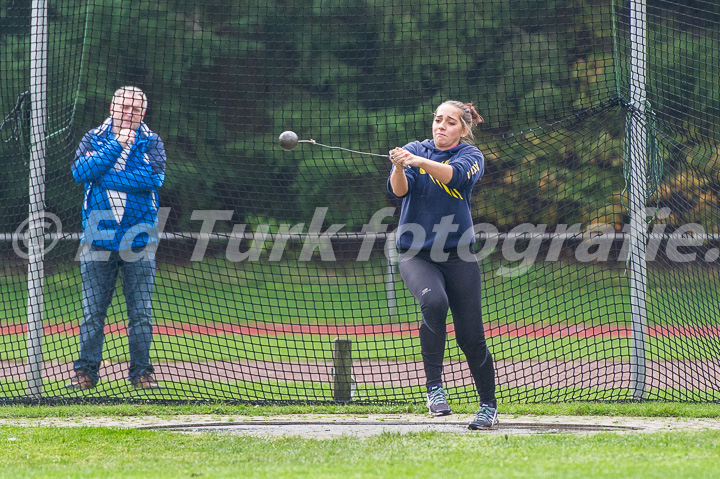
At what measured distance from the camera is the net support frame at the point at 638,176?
648 cm

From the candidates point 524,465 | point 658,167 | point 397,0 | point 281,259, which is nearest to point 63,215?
point 281,259

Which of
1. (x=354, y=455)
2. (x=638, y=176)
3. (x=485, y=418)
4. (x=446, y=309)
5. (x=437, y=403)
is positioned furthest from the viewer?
(x=638, y=176)

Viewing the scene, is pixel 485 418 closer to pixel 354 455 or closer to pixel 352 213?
pixel 354 455

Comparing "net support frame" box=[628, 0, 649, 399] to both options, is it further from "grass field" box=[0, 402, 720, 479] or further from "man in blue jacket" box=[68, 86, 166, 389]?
"man in blue jacket" box=[68, 86, 166, 389]

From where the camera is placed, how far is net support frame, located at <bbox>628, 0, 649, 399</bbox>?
21.3ft

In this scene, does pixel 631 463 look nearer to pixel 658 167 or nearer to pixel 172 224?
pixel 658 167

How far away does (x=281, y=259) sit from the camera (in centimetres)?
1277

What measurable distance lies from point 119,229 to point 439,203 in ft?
9.64

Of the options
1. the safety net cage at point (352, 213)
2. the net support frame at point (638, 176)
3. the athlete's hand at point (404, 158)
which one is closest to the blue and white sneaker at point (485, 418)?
the safety net cage at point (352, 213)

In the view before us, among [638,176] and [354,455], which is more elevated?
[638,176]

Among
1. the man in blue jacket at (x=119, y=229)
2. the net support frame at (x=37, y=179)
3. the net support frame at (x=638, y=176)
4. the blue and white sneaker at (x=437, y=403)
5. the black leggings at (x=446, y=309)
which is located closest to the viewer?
the blue and white sneaker at (x=437, y=403)

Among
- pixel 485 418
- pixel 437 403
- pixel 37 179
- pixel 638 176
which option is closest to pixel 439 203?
pixel 437 403

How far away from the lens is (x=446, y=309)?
4.88 meters

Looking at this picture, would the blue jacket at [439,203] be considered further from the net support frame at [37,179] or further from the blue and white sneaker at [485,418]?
the net support frame at [37,179]
